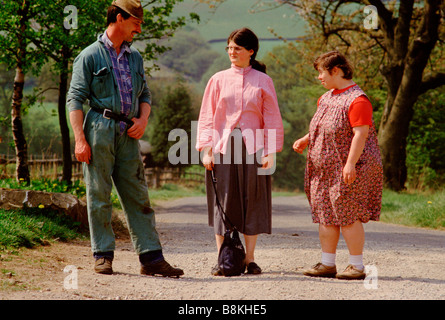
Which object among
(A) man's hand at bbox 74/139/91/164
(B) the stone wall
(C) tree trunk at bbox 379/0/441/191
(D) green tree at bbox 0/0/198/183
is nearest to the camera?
(A) man's hand at bbox 74/139/91/164

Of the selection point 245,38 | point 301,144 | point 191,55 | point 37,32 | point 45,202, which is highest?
point 191,55

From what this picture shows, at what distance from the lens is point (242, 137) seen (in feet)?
15.6

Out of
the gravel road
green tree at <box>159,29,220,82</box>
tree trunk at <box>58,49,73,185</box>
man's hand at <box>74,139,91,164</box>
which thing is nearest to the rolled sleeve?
man's hand at <box>74,139,91,164</box>

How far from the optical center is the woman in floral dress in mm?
4566

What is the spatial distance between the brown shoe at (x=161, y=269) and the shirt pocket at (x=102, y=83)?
1.43 meters

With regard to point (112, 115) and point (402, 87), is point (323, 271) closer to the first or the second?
point (112, 115)

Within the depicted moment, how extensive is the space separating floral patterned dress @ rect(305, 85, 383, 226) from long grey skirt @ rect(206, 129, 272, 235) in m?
0.44

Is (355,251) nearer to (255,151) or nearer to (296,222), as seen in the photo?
(255,151)

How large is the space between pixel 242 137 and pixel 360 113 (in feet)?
3.17

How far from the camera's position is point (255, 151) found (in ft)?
15.6

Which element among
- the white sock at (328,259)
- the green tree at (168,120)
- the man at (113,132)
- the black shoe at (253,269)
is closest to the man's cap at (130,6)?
the man at (113,132)

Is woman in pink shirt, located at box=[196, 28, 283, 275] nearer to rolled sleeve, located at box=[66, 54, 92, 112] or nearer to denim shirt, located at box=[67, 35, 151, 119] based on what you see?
denim shirt, located at box=[67, 35, 151, 119]

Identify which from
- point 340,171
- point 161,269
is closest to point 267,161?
point 340,171

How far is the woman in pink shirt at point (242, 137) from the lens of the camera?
4.75 metres
